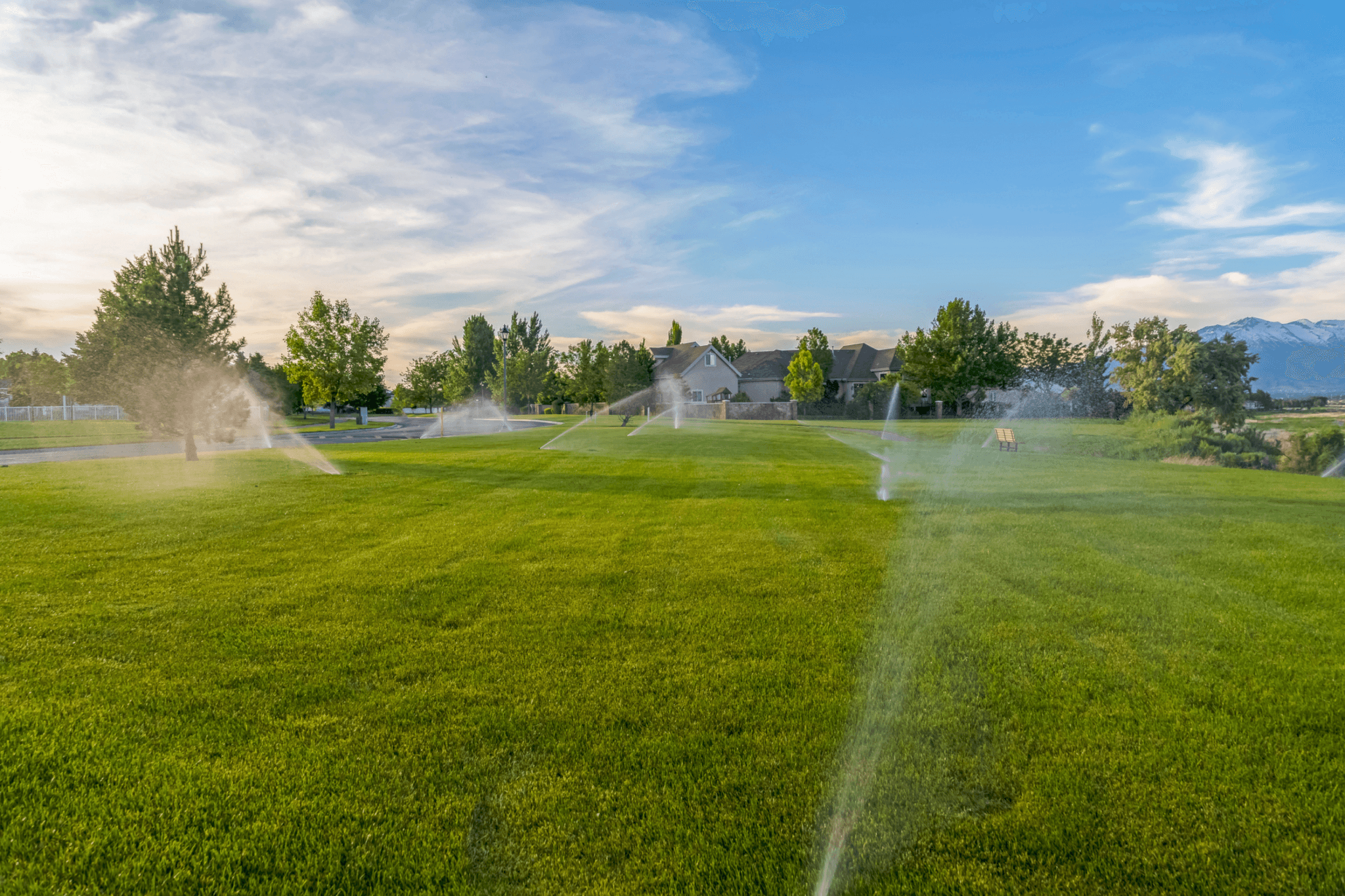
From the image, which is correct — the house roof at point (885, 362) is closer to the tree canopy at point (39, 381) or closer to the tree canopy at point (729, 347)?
the tree canopy at point (729, 347)

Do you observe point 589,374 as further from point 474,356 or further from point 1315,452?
point 1315,452

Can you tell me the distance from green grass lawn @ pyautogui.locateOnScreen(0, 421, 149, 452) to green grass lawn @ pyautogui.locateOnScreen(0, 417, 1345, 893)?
753 inches

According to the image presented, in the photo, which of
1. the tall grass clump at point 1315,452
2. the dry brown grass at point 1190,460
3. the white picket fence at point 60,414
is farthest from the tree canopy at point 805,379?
the white picket fence at point 60,414

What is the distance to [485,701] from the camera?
12.2ft

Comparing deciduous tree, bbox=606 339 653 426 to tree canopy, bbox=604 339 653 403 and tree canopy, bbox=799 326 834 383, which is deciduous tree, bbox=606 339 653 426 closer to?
tree canopy, bbox=604 339 653 403

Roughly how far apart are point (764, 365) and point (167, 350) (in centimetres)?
5852

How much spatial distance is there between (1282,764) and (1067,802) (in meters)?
1.32

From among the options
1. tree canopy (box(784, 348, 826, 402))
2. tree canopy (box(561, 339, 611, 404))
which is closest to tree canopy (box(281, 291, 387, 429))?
tree canopy (box(561, 339, 611, 404))

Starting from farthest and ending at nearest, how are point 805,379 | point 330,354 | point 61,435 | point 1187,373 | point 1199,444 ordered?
point 805,379, point 330,354, point 61,435, point 1187,373, point 1199,444

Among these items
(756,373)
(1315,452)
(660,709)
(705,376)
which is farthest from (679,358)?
(660,709)

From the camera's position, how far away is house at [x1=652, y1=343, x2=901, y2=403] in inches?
2618

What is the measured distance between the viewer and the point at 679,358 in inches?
2795

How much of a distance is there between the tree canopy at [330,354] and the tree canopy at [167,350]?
96.1 feet

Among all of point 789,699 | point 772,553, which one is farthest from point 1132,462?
point 789,699
